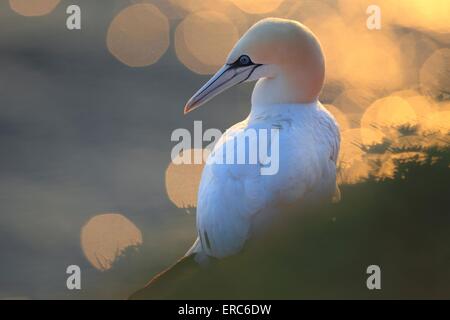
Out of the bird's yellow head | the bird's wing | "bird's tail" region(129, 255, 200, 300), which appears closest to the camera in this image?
the bird's wing

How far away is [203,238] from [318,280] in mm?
653

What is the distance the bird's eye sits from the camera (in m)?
6.67

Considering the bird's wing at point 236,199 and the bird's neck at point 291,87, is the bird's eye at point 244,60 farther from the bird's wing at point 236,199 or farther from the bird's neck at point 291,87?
the bird's wing at point 236,199

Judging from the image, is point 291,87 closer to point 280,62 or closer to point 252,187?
point 280,62

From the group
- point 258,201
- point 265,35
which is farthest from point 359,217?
point 265,35

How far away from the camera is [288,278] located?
602cm

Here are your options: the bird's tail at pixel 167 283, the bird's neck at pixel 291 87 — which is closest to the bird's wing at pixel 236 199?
the bird's tail at pixel 167 283

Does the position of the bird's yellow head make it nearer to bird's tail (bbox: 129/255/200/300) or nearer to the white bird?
the white bird

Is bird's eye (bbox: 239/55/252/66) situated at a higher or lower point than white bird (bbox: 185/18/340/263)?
higher

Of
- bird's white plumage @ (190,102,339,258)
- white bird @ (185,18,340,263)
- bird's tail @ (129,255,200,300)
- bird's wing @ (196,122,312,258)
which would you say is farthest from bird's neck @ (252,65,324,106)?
bird's tail @ (129,255,200,300)

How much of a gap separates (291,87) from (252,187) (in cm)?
91

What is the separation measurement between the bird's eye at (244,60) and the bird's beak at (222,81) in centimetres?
2

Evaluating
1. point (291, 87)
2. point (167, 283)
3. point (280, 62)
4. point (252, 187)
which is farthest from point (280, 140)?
point (167, 283)

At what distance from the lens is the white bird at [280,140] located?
19.6 feet
